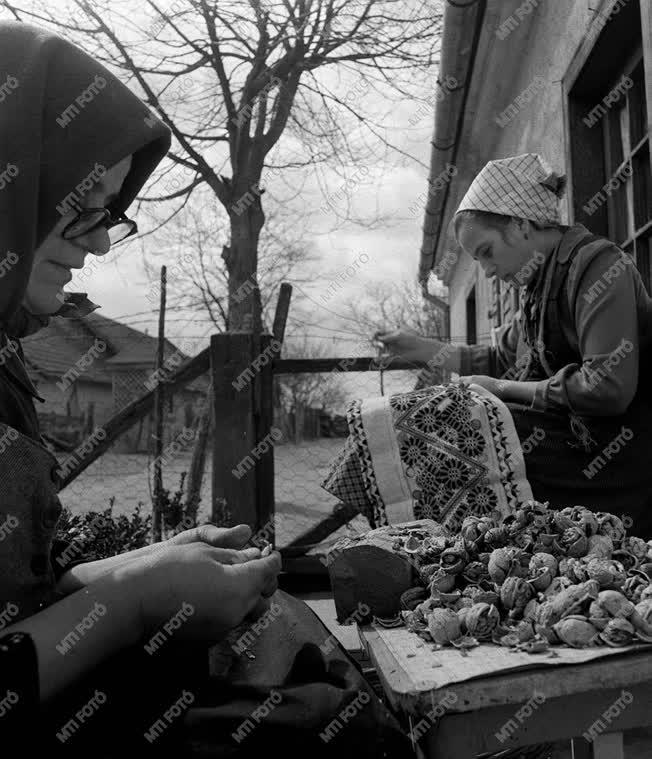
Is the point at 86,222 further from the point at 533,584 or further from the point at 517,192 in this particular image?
the point at 517,192

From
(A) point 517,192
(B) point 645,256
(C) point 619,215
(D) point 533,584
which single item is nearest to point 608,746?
(D) point 533,584

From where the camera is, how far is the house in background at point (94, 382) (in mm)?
20953

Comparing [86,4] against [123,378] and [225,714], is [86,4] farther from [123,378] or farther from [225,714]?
[123,378]

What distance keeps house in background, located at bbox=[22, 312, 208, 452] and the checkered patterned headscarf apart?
Result: 17.4 metres

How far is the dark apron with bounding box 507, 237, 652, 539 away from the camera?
225 centimetres

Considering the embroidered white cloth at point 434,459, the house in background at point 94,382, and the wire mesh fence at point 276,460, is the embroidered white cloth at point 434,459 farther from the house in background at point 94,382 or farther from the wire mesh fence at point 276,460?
the house in background at point 94,382

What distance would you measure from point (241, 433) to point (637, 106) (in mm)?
2791

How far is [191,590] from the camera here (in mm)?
1163

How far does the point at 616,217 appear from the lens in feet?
11.8

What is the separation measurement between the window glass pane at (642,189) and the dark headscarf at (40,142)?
2.43 meters

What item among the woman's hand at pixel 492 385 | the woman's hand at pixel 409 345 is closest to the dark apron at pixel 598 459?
the woman's hand at pixel 492 385

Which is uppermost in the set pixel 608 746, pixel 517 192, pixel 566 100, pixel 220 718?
pixel 566 100

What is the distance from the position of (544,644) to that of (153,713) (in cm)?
62

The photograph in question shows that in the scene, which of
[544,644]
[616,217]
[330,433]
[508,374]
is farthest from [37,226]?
[330,433]
